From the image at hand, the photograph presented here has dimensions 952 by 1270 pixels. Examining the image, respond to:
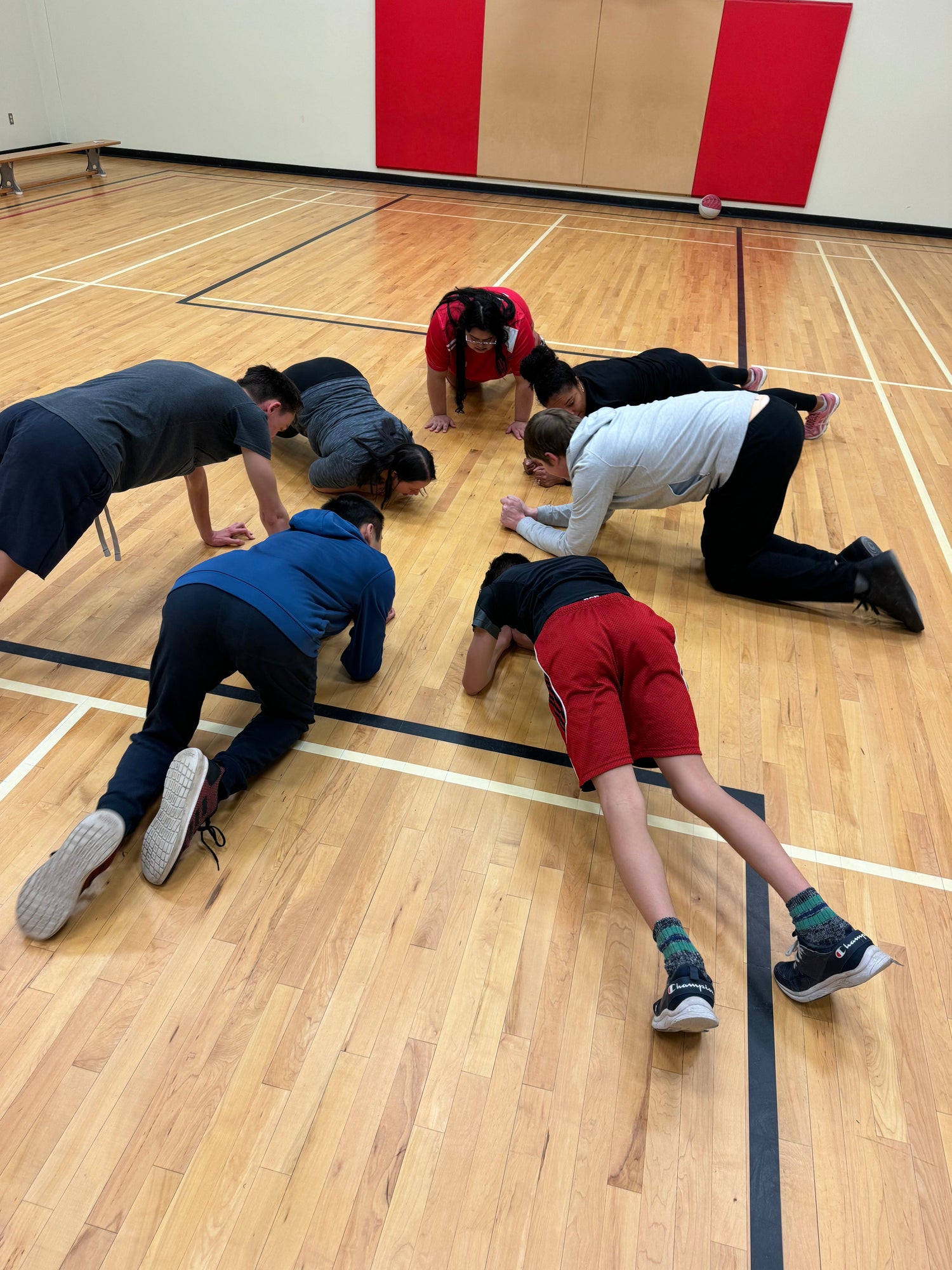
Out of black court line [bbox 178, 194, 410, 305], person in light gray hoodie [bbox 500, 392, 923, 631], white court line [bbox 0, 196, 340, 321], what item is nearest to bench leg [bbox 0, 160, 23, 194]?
white court line [bbox 0, 196, 340, 321]

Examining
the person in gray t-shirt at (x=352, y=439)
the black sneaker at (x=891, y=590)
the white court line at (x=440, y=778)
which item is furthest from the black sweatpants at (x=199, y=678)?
the black sneaker at (x=891, y=590)

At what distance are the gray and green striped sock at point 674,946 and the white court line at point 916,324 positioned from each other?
4.96m

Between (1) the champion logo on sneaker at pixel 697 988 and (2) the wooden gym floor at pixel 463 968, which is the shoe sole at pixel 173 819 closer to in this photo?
(2) the wooden gym floor at pixel 463 968

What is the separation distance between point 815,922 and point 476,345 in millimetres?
3062

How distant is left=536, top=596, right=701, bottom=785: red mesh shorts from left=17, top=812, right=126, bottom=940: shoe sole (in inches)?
41.4

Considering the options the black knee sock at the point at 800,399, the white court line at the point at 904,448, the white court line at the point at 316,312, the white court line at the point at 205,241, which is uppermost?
the black knee sock at the point at 800,399

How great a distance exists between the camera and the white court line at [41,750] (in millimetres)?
2213

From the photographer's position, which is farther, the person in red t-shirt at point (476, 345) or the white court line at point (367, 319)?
the white court line at point (367, 319)

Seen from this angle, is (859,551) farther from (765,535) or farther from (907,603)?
(765,535)

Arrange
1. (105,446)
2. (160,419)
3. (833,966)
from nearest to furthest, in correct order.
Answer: (833,966) → (105,446) → (160,419)

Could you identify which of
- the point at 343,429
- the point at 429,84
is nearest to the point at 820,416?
the point at 343,429

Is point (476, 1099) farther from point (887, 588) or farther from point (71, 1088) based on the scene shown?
point (887, 588)

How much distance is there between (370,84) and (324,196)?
174 cm

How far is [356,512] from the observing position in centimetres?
255
